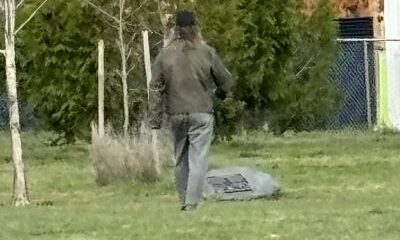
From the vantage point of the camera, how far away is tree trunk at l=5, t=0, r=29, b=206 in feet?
41.2

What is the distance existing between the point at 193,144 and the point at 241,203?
6.07 feet

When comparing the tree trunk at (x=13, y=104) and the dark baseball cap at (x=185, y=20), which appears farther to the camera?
the tree trunk at (x=13, y=104)

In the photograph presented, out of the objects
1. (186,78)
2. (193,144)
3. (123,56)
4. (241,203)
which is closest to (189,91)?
(186,78)

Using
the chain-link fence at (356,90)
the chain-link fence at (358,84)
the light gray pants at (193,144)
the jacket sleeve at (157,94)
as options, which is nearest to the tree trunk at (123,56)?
the jacket sleeve at (157,94)

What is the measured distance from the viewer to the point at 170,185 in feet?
49.0

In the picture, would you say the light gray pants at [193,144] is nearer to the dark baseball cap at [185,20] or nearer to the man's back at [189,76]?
the man's back at [189,76]

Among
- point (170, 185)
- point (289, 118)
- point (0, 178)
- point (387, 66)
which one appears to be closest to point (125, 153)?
point (170, 185)

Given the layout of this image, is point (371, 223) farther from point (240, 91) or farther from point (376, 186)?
point (240, 91)

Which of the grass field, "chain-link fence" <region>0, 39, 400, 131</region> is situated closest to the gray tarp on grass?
the grass field

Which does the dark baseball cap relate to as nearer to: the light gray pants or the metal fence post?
the light gray pants

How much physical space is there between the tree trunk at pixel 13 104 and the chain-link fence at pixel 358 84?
1423cm

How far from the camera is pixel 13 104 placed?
41.4ft

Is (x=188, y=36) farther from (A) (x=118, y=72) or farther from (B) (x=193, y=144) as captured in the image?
(A) (x=118, y=72)

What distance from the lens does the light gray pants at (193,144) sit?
34.4ft
